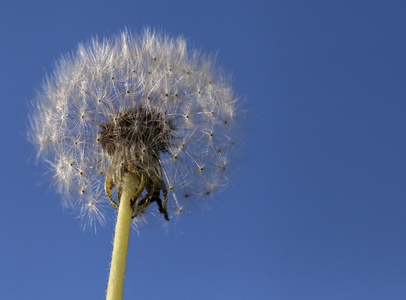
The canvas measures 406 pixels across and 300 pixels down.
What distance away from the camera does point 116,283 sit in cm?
609

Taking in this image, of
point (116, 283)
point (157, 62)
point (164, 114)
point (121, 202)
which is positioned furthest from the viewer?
point (157, 62)

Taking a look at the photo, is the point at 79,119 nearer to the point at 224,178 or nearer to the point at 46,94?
the point at 46,94

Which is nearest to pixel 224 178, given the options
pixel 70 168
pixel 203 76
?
Answer: pixel 203 76

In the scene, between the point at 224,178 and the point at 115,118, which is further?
the point at 224,178

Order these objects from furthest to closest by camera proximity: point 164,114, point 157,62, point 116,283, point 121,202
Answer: point 157,62 → point 164,114 → point 121,202 → point 116,283

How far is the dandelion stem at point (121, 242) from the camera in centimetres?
607

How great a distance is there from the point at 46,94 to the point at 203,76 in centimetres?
237

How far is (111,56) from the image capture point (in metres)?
7.92

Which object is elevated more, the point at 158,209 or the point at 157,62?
the point at 157,62

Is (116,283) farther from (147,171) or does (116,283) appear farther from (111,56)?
(111,56)

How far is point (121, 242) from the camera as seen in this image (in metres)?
6.36

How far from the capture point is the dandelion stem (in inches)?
239

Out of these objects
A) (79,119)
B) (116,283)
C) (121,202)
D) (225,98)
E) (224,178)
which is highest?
(225,98)

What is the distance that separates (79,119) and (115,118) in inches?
25.0
